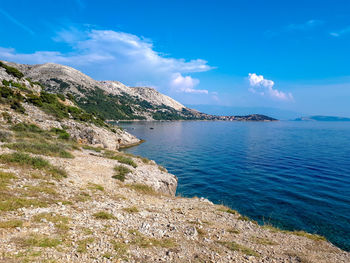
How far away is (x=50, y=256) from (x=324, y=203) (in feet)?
97.3

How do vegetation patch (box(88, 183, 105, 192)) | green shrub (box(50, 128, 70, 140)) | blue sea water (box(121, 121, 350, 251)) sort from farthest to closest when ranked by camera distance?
green shrub (box(50, 128, 70, 140)), blue sea water (box(121, 121, 350, 251)), vegetation patch (box(88, 183, 105, 192))

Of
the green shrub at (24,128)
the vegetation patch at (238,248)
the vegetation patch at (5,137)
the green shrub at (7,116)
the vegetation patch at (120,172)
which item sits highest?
the green shrub at (7,116)

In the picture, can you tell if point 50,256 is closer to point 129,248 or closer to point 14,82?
point 129,248

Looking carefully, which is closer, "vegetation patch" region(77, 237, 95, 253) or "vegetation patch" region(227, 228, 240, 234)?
"vegetation patch" region(77, 237, 95, 253)

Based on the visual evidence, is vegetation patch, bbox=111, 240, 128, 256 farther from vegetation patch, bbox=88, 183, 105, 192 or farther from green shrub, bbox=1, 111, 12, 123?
green shrub, bbox=1, 111, 12, 123

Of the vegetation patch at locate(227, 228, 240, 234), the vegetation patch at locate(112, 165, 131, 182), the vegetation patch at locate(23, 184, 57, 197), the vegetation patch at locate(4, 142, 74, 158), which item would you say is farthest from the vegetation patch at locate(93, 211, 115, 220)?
the vegetation patch at locate(4, 142, 74, 158)

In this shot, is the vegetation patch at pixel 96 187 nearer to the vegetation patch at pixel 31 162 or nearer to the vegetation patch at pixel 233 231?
the vegetation patch at pixel 31 162

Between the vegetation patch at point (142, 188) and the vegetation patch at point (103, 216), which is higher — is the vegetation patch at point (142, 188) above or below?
below

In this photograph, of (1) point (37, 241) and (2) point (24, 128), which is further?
(2) point (24, 128)

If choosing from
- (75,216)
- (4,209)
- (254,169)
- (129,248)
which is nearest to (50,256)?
(129,248)

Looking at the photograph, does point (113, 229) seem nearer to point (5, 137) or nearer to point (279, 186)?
point (5, 137)

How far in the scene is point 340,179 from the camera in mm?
34031

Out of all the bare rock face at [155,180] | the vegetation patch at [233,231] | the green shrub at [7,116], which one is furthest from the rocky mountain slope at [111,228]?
the green shrub at [7,116]

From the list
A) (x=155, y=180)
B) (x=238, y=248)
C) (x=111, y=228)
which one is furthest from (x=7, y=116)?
(x=238, y=248)
